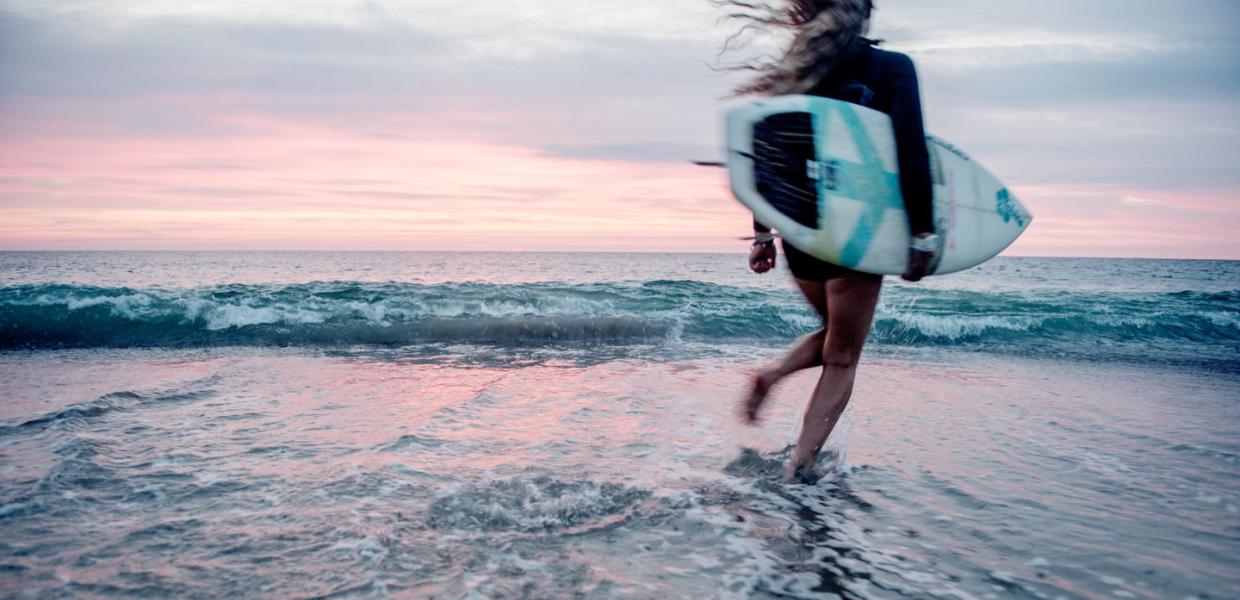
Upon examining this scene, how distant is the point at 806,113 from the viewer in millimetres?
2514

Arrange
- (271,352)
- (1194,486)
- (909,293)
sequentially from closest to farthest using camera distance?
(1194,486) → (271,352) → (909,293)

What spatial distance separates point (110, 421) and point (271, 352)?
3813mm

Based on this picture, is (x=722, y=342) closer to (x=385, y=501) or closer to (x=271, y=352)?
(x=271, y=352)

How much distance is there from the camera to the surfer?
2.49 metres

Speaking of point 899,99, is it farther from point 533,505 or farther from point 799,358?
point 533,505

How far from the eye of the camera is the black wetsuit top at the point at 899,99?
97.3 inches

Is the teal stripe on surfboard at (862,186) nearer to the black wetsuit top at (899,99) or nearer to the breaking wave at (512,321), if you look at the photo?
the black wetsuit top at (899,99)

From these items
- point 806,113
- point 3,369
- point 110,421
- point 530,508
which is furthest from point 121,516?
point 3,369

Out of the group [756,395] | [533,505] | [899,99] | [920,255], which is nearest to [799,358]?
[756,395]

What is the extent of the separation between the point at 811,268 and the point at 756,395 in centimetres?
71

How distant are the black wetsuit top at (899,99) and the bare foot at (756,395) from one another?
0.96m

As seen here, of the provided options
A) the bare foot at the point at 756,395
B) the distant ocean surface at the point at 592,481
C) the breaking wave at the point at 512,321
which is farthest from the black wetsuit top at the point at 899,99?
the breaking wave at the point at 512,321

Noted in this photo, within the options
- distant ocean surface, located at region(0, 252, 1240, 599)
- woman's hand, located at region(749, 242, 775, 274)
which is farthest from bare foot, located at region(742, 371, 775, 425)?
woman's hand, located at region(749, 242, 775, 274)

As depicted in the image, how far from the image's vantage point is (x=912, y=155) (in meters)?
2.47
